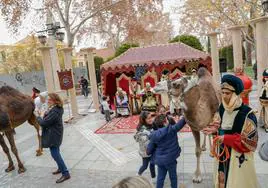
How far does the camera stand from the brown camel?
5957mm

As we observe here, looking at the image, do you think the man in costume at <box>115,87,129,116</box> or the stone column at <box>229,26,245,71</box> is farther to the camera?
the man in costume at <box>115,87,129,116</box>

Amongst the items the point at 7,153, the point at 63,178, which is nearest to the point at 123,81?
the point at 7,153

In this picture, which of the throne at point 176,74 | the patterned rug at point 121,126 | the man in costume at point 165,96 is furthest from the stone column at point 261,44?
the throne at point 176,74

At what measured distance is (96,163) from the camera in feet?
20.0

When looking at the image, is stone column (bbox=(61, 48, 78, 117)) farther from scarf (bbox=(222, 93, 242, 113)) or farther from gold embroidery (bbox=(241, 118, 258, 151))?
gold embroidery (bbox=(241, 118, 258, 151))

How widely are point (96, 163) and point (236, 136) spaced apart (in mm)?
3767

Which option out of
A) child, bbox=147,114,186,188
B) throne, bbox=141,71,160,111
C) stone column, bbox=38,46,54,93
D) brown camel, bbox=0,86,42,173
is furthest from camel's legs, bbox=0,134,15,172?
throne, bbox=141,71,160,111

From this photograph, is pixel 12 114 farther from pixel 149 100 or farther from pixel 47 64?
pixel 47 64

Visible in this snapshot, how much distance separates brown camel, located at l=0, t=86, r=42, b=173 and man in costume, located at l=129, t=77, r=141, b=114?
191 inches

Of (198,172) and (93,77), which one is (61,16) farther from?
(198,172)

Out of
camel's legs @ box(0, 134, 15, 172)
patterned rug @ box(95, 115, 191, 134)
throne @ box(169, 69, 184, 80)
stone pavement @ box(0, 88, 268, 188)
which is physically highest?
throne @ box(169, 69, 184, 80)

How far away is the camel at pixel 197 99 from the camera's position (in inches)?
162

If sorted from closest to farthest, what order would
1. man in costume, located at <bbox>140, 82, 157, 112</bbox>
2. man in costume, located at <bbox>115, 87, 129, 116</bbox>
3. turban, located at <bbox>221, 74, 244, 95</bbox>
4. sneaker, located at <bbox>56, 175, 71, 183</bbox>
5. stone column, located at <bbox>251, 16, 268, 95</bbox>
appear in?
1. turban, located at <bbox>221, 74, 244, 95</bbox>
2. sneaker, located at <bbox>56, 175, 71, 183</bbox>
3. stone column, located at <bbox>251, 16, 268, 95</bbox>
4. man in costume, located at <bbox>140, 82, 157, 112</bbox>
5. man in costume, located at <bbox>115, 87, 129, 116</bbox>

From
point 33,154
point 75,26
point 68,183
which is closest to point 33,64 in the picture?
point 75,26
